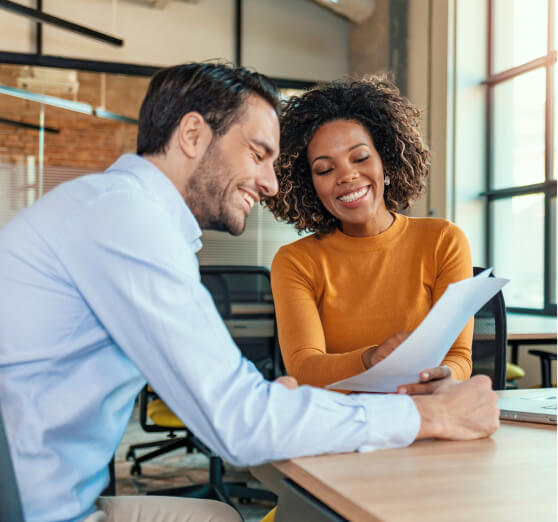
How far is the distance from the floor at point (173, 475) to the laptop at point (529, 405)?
1.79 metres

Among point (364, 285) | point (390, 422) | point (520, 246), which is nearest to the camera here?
point (390, 422)

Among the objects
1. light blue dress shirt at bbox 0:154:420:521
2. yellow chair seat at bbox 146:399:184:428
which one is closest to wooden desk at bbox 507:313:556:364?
yellow chair seat at bbox 146:399:184:428

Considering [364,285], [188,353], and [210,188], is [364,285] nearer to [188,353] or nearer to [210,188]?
[210,188]

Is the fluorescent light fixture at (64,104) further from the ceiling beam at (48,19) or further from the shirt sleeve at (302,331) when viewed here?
the shirt sleeve at (302,331)

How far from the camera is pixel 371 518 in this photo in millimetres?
634

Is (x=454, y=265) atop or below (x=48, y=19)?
below

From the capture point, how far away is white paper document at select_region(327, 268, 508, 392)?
1.01 meters

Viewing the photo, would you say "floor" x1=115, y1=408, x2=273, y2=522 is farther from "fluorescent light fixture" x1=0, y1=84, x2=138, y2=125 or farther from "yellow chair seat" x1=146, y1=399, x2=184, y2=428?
"fluorescent light fixture" x1=0, y1=84, x2=138, y2=125

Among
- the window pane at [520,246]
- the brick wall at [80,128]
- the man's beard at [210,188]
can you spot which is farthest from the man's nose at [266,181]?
the brick wall at [80,128]

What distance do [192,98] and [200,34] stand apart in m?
5.49

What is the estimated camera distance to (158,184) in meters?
1.03

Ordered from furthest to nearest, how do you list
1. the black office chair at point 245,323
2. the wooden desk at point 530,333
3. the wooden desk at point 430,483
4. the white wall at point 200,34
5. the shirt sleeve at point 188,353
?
the white wall at point 200,34 → the wooden desk at point 530,333 → the black office chair at point 245,323 → the shirt sleeve at point 188,353 → the wooden desk at point 430,483

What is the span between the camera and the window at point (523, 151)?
450 cm

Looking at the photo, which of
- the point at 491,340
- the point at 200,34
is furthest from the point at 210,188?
the point at 200,34
